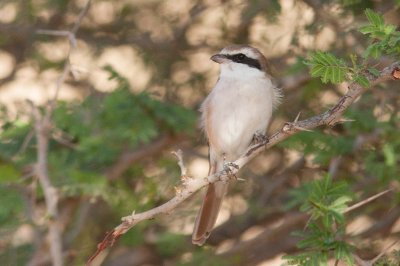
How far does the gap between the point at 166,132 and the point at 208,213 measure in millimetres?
868

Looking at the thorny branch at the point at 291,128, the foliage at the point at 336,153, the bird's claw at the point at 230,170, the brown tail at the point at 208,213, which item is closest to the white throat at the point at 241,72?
the foliage at the point at 336,153

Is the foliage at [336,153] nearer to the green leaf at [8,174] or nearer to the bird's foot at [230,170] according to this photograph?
the bird's foot at [230,170]

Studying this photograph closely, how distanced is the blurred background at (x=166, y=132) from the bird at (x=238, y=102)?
0.19 meters

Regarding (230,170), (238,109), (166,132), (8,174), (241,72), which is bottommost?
(166,132)

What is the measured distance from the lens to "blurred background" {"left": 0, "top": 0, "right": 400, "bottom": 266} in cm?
429

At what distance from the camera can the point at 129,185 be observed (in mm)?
5004

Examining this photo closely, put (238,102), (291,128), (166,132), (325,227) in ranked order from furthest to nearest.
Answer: (166,132)
(238,102)
(325,227)
(291,128)

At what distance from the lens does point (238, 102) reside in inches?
163

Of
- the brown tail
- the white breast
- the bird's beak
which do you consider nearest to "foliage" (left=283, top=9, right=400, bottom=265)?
the white breast

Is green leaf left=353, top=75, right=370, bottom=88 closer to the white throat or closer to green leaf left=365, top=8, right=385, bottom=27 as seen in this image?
green leaf left=365, top=8, right=385, bottom=27

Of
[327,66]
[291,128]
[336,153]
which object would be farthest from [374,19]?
[336,153]

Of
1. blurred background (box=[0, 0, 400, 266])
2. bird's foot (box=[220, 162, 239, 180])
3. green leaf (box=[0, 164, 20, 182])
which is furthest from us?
blurred background (box=[0, 0, 400, 266])

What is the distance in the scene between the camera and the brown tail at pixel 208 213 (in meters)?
3.79

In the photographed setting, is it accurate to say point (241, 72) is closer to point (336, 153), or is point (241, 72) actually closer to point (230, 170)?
point (336, 153)
